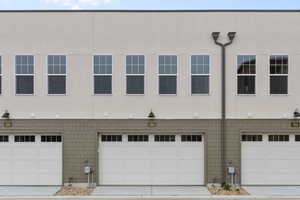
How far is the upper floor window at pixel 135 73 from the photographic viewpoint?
12.0 meters

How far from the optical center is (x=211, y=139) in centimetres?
1195

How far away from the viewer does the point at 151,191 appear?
11117 millimetres

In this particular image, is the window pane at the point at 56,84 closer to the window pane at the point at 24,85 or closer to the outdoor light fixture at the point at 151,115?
the window pane at the point at 24,85

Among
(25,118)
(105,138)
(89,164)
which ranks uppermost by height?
(25,118)

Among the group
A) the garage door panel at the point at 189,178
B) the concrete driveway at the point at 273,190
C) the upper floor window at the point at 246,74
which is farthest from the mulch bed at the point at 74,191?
the upper floor window at the point at 246,74

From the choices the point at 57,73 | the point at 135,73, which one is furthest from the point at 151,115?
the point at 57,73

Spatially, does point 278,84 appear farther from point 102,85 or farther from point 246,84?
point 102,85

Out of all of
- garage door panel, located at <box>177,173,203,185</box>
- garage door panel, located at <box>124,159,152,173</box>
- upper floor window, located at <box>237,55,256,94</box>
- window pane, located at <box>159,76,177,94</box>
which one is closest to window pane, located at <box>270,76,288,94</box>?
upper floor window, located at <box>237,55,256,94</box>

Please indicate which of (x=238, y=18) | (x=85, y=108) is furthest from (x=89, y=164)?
(x=238, y=18)

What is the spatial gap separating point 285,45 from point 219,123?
4.10 m

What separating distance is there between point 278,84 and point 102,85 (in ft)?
23.1

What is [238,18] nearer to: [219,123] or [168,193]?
[219,123]

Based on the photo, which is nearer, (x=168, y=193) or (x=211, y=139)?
(x=168, y=193)

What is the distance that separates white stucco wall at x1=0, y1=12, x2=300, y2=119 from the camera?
1195cm
